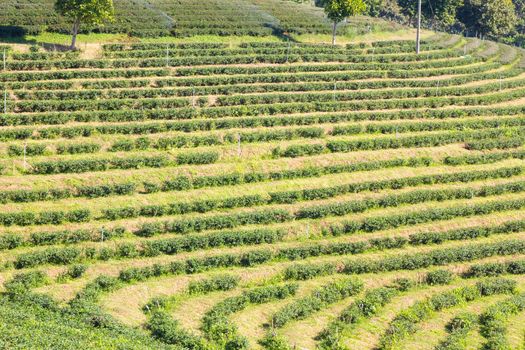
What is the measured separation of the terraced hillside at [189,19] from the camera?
71.4 m

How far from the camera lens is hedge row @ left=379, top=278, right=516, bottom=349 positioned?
36000 millimetres

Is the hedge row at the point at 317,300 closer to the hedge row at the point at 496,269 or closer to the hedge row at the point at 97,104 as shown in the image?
the hedge row at the point at 496,269

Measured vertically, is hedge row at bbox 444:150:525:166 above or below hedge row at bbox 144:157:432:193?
above

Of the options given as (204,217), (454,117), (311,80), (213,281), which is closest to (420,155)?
(454,117)

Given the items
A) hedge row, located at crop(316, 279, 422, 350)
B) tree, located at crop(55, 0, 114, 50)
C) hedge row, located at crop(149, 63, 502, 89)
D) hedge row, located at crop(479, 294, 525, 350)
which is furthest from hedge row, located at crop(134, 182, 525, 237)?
tree, located at crop(55, 0, 114, 50)

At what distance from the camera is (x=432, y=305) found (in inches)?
1547

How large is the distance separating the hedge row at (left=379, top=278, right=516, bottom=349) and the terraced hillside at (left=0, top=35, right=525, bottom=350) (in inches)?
4.3

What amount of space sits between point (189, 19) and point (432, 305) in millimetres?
48080

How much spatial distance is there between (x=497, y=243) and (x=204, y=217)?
58.1ft

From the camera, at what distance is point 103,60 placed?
207 feet

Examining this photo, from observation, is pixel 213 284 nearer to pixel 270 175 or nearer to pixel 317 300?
pixel 317 300

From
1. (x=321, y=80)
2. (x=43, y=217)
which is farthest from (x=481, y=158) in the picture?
(x=43, y=217)

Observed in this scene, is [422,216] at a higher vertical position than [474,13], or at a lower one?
lower

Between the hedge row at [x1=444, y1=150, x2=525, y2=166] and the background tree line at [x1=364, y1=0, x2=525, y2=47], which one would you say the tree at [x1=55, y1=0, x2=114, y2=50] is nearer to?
the hedge row at [x1=444, y1=150, x2=525, y2=166]
